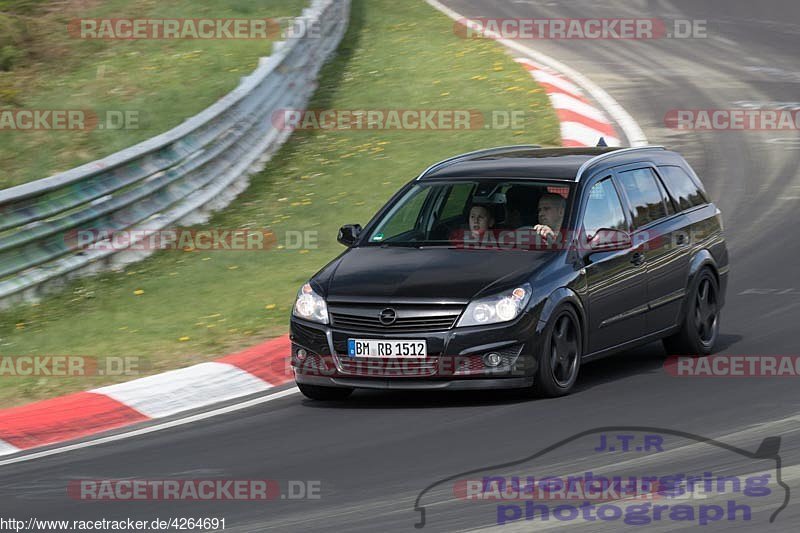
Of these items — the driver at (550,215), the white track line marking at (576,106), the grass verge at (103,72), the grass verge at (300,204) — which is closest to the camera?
the driver at (550,215)

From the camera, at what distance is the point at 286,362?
423 inches

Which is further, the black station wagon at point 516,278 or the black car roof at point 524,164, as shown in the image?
the black car roof at point 524,164

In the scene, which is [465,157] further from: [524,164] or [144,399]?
[144,399]

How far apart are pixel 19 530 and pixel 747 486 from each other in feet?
11.2

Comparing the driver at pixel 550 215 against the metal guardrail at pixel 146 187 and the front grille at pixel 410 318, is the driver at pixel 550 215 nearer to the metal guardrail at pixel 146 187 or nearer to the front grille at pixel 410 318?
the front grille at pixel 410 318

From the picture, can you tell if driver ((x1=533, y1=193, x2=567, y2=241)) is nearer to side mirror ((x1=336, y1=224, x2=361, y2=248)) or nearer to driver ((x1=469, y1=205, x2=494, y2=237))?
driver ((x1=469, y1=205, x2=494, y2=237))

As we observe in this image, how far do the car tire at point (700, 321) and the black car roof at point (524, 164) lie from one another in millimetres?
1142

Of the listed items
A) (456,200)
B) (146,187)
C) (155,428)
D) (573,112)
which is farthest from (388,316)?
(573,112)

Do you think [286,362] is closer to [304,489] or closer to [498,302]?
[498,302]

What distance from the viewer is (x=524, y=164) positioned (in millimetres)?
10258

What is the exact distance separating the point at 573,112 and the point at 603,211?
8.94 metres

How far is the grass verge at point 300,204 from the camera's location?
11.7m

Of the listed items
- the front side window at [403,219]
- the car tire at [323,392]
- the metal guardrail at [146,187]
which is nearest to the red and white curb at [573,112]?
the metal guardrail at [146,187]

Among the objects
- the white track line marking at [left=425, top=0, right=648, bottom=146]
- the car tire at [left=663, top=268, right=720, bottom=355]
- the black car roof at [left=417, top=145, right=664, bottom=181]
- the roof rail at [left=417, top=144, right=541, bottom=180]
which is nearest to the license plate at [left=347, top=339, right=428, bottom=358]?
the black car roof at [left=417, top=145, right=664, bottom=181]
